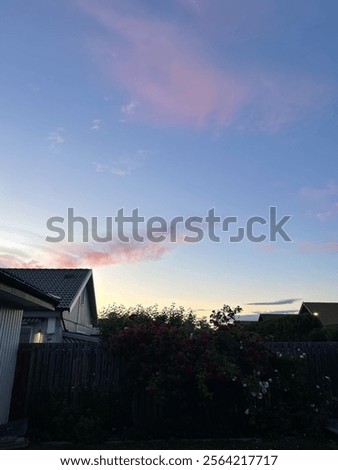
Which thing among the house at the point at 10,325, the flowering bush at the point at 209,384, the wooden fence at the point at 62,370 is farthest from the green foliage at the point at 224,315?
the house at the point at 10,325

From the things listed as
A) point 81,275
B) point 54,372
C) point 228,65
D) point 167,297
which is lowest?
point 54,372

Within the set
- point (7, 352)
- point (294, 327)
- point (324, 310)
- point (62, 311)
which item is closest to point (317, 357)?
point (7, 352)

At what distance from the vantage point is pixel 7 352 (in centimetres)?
757

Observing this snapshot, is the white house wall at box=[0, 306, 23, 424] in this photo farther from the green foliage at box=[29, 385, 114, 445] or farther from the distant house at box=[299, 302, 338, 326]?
the distant house at box=[299, 302, 338, 326]

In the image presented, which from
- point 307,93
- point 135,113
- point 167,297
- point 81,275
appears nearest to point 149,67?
point 135,113

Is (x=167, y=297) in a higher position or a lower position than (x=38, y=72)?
lower

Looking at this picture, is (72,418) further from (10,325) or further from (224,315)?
(224,315)

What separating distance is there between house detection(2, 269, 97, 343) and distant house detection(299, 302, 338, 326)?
19.9 metres

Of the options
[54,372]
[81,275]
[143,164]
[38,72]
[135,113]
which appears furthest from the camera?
[81,275]

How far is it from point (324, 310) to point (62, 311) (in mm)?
25546

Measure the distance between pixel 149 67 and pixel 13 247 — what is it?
10.1 metres
